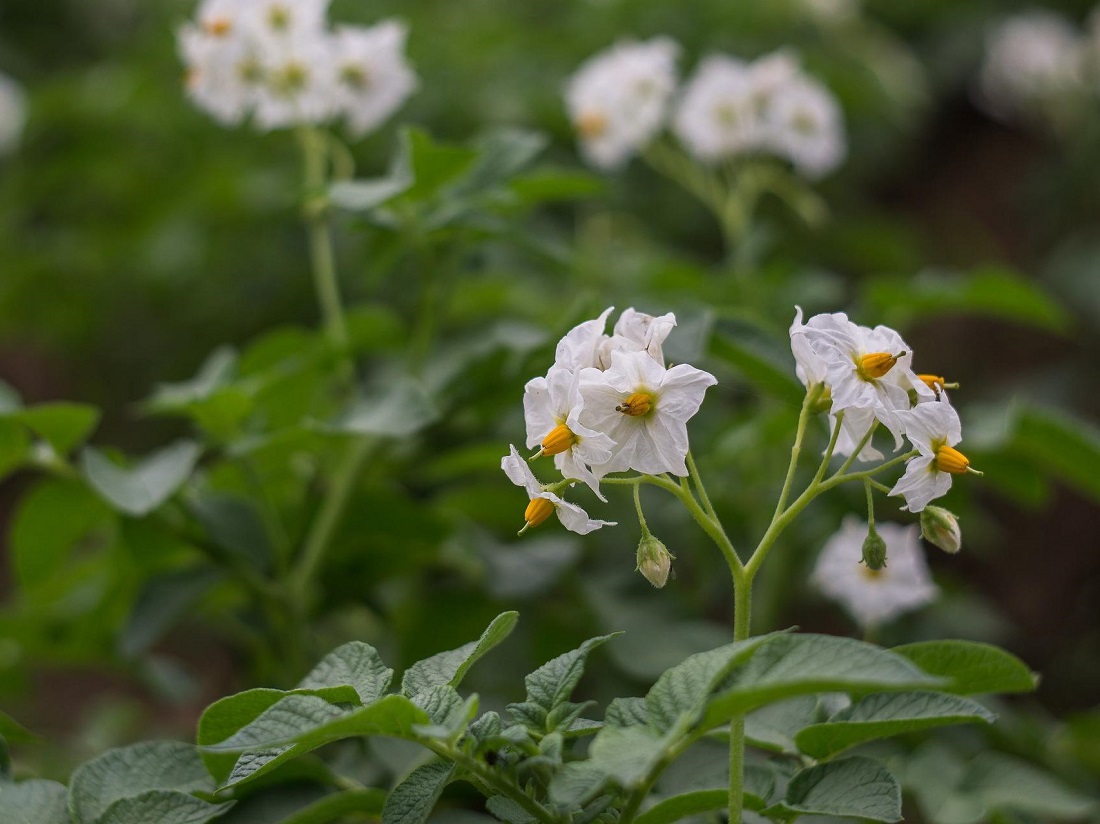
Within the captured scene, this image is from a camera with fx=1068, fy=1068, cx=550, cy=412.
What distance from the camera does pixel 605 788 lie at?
0.65 meters

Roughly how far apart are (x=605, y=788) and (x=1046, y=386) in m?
2.08

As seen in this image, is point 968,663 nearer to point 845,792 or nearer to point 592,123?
point 845,792

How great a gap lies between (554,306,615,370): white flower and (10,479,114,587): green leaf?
67 centimetres

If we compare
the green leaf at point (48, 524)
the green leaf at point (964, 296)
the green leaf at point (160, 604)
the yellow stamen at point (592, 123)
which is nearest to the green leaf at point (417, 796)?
the green leaf at point (160, 604)

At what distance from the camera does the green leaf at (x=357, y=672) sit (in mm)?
673

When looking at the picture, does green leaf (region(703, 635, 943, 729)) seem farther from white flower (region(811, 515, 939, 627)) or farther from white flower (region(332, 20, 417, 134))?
white flower (region(332, 20, 417, 134))

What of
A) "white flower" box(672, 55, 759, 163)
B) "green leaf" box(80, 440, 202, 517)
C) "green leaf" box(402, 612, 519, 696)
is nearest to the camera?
"green leaf" box(402, 612, 519, 696)

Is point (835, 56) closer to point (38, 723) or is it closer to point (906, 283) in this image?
point (906, 283)

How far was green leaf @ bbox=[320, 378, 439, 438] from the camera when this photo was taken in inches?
38.8

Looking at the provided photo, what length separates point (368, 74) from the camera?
128cm

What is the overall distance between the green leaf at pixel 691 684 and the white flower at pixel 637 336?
0.19 metres

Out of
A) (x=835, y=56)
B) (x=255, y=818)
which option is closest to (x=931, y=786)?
(x=255, y=818)

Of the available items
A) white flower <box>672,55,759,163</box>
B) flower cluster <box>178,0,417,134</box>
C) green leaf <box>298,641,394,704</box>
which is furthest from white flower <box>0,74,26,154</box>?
green leaf <box>298,641,394,704</box>

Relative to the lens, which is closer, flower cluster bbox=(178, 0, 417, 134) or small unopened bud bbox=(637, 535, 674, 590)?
small unopened bud bbox=(637, 535, 674, 590)
